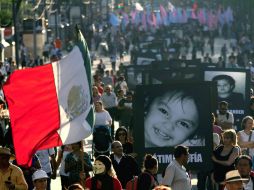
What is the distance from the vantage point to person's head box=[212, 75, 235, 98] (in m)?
24.7

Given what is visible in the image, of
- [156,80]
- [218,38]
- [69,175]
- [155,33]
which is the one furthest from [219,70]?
[218,38]

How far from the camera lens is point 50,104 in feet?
47.5

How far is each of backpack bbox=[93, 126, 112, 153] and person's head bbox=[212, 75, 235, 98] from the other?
12.7 ft

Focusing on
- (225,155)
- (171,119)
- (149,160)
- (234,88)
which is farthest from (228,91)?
(149,160)

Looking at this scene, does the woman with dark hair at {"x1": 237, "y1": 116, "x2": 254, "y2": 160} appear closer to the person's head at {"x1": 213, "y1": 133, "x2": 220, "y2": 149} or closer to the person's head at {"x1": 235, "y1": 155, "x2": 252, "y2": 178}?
the person's head at {"x1": 213, "y1": 133, "x2": 220, "y2": 149}

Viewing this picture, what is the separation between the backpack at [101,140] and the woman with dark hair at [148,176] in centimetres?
634

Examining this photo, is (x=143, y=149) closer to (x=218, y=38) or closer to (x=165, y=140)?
(x=165, y=140)

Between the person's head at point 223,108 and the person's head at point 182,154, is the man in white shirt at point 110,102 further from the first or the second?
the person's head at point 182,154

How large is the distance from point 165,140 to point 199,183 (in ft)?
3.78

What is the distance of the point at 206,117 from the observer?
706 inches

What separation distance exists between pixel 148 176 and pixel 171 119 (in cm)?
358

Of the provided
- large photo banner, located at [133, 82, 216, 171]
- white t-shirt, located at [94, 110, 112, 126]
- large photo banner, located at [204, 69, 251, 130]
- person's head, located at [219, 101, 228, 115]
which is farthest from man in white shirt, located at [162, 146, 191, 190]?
large photo banner, located at [204, 69, 251, 130]

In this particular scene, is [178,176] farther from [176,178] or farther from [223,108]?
[223,108]

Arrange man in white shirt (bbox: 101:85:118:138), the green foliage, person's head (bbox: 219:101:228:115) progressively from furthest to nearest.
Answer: the green foliage → man in white shirt (bbox: 101:85:118:138) → person's head (bbox: 219:101:228:115)
